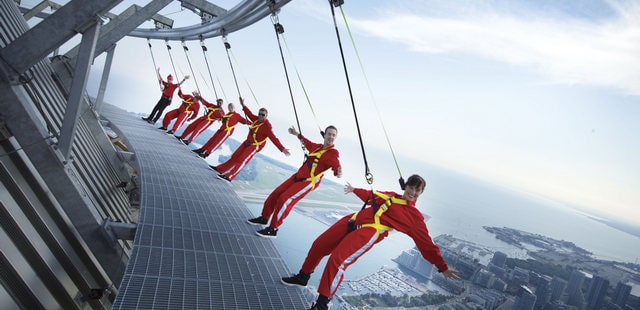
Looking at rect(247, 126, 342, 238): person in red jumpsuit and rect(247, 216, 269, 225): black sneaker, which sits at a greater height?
rect(247, 126, 342, 238): person in red jumpsuit

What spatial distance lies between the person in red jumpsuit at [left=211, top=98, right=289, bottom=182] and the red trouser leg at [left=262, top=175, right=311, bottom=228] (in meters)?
2.38

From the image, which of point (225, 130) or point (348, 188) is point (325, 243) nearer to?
point (348, 188)

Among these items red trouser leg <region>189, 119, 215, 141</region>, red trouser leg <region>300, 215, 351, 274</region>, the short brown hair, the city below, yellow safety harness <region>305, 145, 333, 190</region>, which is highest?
the short brown hair

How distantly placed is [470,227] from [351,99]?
7917cm

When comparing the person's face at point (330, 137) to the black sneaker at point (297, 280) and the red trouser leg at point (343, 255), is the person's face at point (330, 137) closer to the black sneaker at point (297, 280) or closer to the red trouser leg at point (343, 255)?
the red trouser leg at point (343, 255)

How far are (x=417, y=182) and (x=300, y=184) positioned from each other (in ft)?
6.73

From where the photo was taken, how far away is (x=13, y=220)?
10.00 feet

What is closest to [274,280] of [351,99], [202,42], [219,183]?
[351,99]

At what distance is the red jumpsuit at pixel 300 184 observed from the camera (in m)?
4.98

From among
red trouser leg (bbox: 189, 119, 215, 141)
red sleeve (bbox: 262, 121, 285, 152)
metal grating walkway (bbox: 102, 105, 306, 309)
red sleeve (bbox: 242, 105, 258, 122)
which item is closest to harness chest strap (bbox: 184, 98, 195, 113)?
red trouser leg (bbox: 189, 119, 215, 141)

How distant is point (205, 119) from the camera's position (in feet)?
35.6

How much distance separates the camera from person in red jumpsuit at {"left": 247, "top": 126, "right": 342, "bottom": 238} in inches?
196

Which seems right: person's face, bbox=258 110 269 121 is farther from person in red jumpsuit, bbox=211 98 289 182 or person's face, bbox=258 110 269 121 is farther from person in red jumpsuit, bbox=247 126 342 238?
person in red jumpsuit, bbox=247 126 342 238

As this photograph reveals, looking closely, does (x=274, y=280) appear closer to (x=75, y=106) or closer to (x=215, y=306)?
(x=215, y=306)
